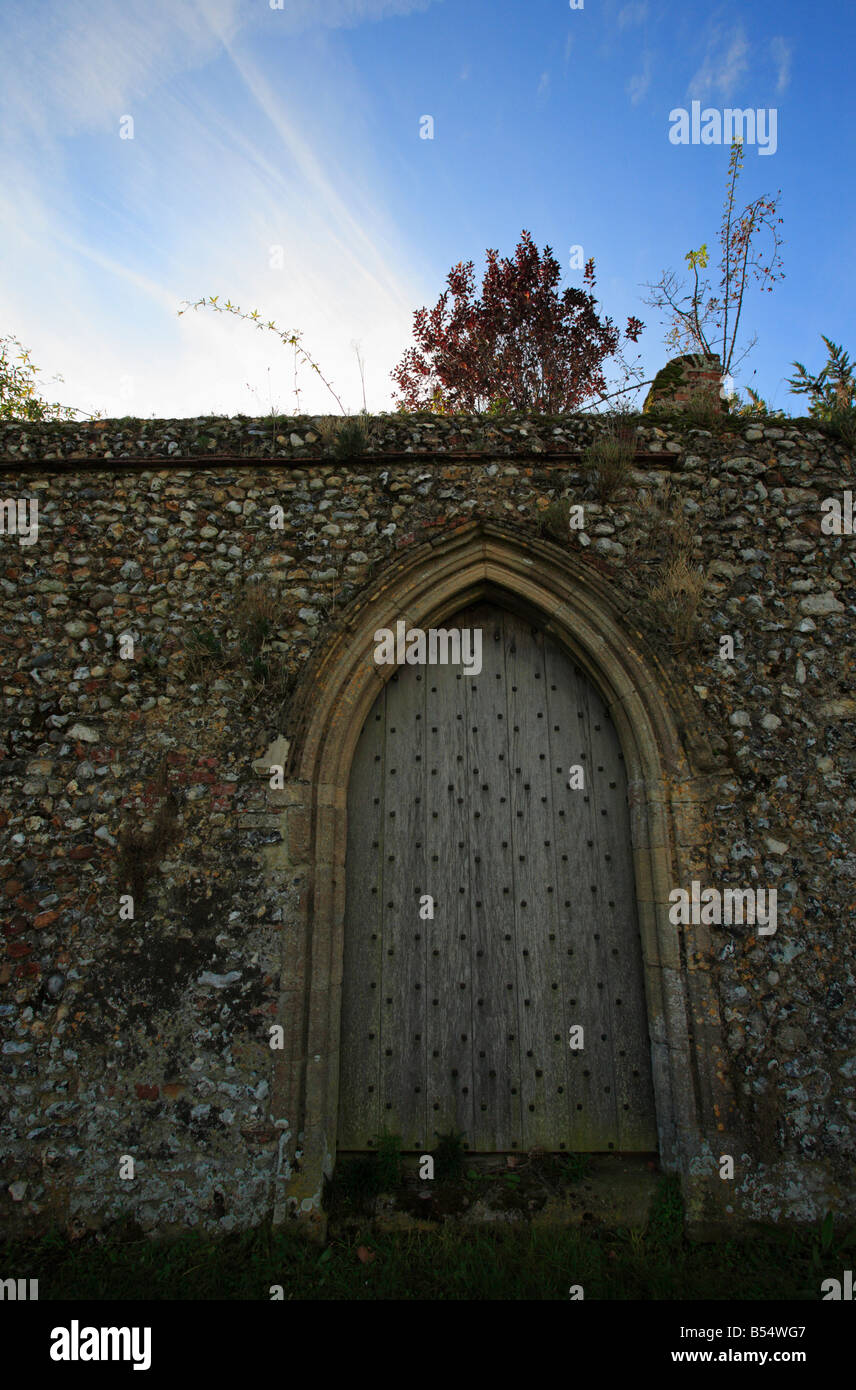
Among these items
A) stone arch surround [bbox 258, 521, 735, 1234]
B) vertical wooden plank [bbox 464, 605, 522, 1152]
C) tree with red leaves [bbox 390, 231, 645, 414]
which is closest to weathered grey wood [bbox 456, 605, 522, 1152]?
vertical wooden plank [bbox 464, 605, 522, 1152]

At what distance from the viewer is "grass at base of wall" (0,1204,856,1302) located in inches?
114

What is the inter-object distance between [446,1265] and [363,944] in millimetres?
1460

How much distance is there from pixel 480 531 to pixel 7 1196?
400 cm

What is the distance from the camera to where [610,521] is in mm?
4207

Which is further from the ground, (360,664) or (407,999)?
(360,664)

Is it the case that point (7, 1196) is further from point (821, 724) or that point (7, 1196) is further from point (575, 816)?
point (821, 724)

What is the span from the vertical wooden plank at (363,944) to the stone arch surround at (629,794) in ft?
0.71

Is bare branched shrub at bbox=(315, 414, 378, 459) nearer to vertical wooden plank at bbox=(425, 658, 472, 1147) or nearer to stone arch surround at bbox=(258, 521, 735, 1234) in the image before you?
stone arch surround at bbox=(258, 521, 735, 1234)

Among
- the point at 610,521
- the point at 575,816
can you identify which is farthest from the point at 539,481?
the point at 575,816

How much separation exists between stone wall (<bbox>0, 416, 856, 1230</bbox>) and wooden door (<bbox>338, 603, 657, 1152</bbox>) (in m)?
0.55

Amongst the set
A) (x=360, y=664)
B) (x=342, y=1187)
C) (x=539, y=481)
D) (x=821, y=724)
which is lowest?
(x=342, y=1187)

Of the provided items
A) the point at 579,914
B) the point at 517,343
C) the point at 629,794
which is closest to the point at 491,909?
the point at 579,914
